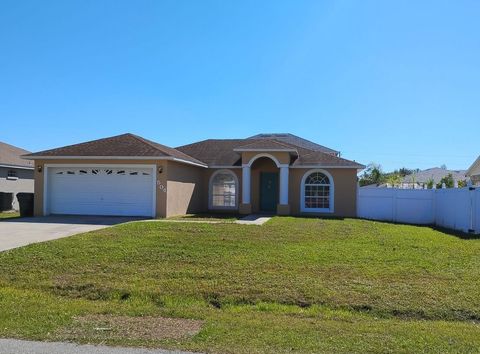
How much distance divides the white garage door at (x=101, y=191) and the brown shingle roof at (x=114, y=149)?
68 centimetres

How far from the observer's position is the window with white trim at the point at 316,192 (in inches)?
926

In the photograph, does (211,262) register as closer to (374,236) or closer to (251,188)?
(374,236)

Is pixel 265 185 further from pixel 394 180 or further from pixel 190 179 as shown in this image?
pixel 394 180

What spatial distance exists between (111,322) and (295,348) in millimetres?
2727

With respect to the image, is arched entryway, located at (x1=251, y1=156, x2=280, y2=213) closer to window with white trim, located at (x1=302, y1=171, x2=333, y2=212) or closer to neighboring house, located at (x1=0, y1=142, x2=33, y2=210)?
window with white trim, located at (x1=302, y1=171, x2=333, y2=212)

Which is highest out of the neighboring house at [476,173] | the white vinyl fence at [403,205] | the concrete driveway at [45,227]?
the neighboring house at [476,173]

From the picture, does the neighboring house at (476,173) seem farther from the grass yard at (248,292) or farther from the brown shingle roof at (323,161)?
the grass yard at (248,292)

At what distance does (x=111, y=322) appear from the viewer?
6.54m

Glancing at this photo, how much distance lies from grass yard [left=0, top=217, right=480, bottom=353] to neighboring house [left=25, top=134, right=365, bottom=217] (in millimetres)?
6629

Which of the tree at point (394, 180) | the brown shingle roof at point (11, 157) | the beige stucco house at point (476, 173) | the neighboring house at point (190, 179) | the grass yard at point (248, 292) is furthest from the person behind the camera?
the tree at point (394, 180)


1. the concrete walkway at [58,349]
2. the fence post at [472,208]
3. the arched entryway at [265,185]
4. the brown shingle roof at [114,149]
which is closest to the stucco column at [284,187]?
the arched entryway at [265,185]

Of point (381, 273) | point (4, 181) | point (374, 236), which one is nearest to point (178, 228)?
point (374, 236)

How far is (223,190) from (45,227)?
11199 millimetres

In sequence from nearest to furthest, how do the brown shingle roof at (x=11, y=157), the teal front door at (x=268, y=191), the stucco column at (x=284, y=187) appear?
the stucco column at (x=284, y=187)
the teal front door at (x=268, y=191)
the brown shingle roof at (x=11, y=157)
